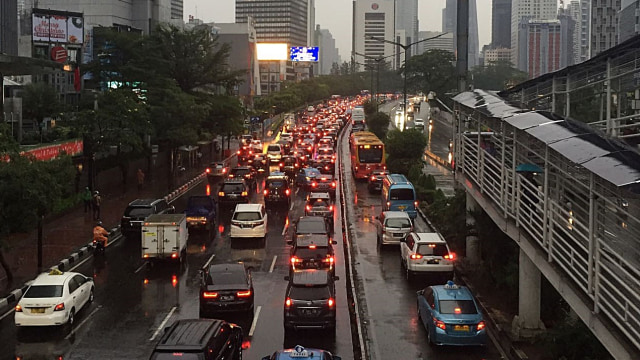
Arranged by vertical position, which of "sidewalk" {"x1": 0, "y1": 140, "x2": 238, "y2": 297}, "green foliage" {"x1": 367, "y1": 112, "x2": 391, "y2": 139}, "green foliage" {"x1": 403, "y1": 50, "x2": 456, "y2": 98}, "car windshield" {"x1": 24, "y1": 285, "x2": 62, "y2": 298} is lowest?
"sidewalk" {"x1": 0, "y1": 140, "x2": 238, "y2": 297}

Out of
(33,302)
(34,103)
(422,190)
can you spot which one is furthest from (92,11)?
(33,302)

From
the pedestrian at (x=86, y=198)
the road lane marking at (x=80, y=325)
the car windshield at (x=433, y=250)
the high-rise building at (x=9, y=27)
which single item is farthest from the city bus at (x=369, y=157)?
the high-rise building at (x=9, y=27)

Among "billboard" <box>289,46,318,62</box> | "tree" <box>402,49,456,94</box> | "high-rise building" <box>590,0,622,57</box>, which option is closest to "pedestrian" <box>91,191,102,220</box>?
"tree" <box>402,49,456,94</box>

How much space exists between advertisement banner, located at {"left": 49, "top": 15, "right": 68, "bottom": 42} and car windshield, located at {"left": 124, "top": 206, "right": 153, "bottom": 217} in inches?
2447

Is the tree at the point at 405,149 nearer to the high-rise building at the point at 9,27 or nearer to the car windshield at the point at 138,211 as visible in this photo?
the car windshield at the point at 138,211

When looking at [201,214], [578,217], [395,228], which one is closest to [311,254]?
[395,228]

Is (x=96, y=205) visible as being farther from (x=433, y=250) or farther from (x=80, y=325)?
(x=433, y=250)

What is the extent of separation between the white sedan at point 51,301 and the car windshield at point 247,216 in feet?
39.6

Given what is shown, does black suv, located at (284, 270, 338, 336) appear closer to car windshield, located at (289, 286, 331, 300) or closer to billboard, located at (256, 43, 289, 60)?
car windshield, located at (289, 286, 331, 300)

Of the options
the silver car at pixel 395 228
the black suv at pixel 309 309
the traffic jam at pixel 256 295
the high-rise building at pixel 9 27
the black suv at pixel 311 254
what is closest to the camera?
the traffic jam at pixel 256 295

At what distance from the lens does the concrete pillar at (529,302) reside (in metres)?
19.1

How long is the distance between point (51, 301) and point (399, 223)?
15697 mm

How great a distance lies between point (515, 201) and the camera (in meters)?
19.6

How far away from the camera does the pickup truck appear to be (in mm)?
35156
